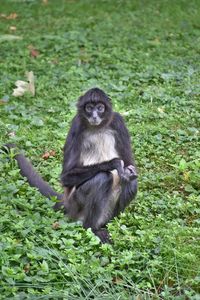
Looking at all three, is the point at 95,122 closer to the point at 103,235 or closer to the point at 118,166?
the point at 118,166

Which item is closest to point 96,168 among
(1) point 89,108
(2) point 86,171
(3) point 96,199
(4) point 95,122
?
(2) point 86,171

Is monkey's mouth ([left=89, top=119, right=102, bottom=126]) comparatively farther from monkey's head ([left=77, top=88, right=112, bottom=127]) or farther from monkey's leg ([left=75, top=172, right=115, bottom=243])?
monkey's leg ([left=75, top=172, right=115, bottom=243])

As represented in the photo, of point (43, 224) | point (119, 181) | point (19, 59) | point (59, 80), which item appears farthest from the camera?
point (19, 59)

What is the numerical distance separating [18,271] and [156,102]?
170 inches

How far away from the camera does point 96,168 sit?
211 inches

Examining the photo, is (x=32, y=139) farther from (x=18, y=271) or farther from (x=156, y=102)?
(x=18, y=271)

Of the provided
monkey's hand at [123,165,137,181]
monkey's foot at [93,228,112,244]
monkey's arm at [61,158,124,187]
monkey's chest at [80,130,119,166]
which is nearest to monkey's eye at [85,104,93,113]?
monkey's chest at [80,130,119,166]

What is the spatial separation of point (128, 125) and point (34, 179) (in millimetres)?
1959

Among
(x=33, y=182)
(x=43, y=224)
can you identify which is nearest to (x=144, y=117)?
(x=33, y=182)

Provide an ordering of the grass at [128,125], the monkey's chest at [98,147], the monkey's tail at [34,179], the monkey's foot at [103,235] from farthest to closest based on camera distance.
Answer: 1. the monkey's tail at [34,179]
2. the monkey's chest at [98,147]
3. the monkey's foot at [103,235]
4. the grass at [128,125]

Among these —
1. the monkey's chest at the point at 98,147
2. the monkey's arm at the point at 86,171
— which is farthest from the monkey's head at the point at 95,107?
the monkey's arm at the point at 86,171

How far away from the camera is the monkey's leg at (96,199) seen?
209 inches

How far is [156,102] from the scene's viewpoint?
8242mm

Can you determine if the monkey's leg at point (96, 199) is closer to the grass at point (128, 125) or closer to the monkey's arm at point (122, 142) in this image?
the grass at point (128, 125)
